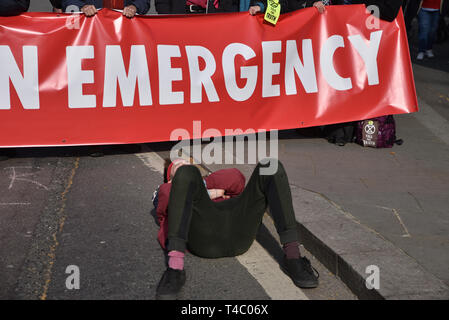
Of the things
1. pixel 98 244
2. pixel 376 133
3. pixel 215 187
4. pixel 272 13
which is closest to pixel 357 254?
pixel 215 187

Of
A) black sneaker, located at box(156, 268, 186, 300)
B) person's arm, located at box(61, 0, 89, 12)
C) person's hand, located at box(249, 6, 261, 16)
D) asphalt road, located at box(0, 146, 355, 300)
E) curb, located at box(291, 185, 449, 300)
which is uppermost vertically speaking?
person's hand, located at box(249, 6, 261, 16)

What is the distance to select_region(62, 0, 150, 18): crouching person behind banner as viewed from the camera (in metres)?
6.14

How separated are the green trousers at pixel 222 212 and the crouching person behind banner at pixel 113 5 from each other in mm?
2830

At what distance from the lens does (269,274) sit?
4070mm

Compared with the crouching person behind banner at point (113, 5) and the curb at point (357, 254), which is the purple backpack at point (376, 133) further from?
the crouching person behind banner at point (113, 5)

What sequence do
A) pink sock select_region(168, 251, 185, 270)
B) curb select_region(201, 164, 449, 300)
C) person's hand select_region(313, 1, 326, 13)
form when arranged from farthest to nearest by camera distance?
person's hand select_region(313, 1, 326, 13) → pink sock select_region(168, 251, 185, 270) → curb select_region(201, 164, 449, 300)

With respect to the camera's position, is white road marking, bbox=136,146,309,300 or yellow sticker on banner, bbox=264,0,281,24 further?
yellow sticker on banner, bbox=264,0,281,24

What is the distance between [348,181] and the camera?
563 centimetres

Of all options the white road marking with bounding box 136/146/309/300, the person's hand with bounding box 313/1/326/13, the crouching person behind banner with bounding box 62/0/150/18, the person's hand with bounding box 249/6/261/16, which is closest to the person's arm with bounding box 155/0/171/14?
the crouching person behind banner with bounding box 62/0/150/18

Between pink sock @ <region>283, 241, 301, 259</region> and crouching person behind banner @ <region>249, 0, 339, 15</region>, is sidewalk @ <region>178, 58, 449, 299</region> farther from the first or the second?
crouching person behind banner @ <region>249, 0, 339, 15</region>

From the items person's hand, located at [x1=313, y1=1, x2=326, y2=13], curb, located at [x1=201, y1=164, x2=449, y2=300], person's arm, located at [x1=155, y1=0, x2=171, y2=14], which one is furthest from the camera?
person's arm, located at [x1=155, y1=0, x2=171, y2=14]

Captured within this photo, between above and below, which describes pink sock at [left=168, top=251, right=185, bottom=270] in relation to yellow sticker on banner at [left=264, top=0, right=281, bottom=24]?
below
